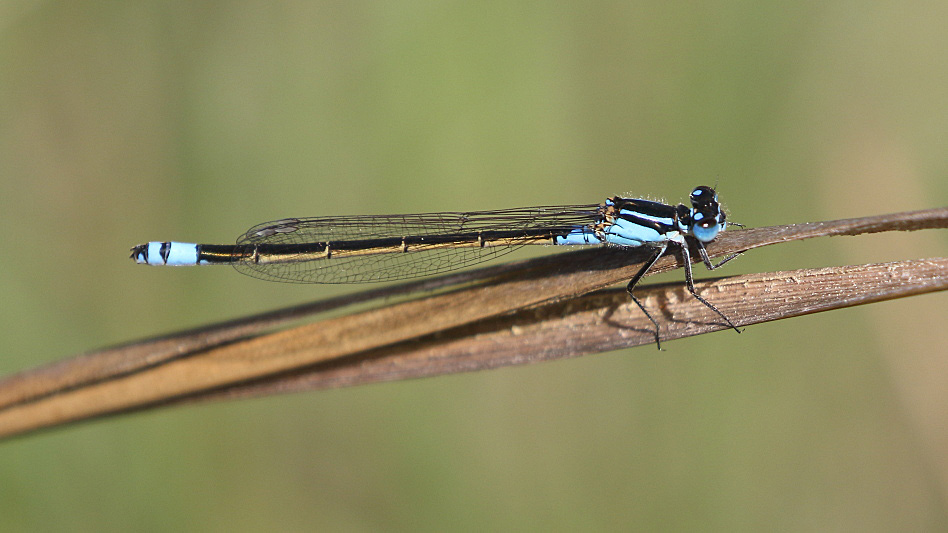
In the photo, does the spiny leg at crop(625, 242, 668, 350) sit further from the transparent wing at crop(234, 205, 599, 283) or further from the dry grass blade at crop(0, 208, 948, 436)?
the transparent wing at crop(234, 205, 599, 283)

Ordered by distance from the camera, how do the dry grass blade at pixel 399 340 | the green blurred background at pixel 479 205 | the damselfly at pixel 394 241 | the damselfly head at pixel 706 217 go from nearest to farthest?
1. the dry grass blade at pixel 399 340
2. the damselfly head at pixel 706 217
3. the damselfly at pixel 394 241
4. the green blurred background at pixel 479 205

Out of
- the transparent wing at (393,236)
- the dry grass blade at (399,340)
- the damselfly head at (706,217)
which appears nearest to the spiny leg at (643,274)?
the dry grass blade at (399,340)

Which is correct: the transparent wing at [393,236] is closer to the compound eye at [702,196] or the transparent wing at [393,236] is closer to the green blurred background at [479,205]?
the compound eye at [702,196]

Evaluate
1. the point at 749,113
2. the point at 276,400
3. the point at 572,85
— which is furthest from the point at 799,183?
the point at 276,400

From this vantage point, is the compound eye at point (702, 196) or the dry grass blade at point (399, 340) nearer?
the dry grass blade at point (399, 340)

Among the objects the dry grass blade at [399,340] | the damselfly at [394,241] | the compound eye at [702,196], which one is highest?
the damselfly at [394,241]

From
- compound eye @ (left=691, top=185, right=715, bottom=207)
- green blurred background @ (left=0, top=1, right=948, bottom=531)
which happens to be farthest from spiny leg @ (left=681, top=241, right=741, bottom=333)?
green blurred background @ (left=0, top=1, right=948, bottom=531)

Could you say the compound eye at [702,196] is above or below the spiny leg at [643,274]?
above

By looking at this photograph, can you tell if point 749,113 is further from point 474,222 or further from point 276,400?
point 276,400
